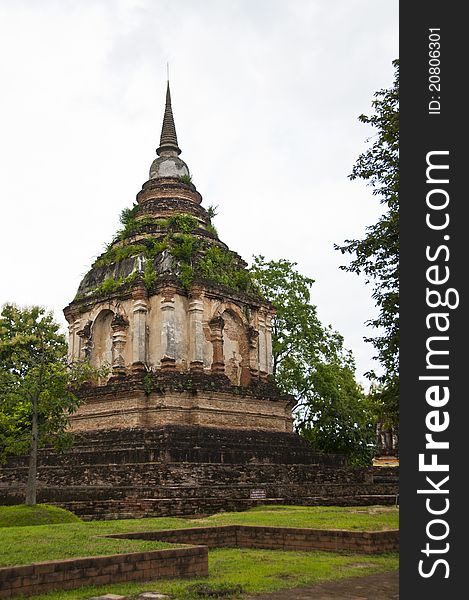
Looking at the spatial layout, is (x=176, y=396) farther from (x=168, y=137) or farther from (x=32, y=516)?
(x=168, y=137)

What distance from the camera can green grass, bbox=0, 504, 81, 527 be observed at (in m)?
15.4

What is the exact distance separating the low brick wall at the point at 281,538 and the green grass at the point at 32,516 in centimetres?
438

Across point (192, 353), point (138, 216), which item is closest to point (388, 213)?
point (192, 353)

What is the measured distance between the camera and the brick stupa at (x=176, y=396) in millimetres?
20531

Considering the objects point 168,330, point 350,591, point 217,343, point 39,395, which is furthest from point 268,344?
point 350,591

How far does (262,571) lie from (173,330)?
1526 cm

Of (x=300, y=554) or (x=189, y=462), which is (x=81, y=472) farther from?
(x=300, y=554)

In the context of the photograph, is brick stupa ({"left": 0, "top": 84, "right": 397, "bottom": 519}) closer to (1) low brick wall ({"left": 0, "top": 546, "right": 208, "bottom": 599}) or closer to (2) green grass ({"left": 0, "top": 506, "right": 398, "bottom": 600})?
(2) green grass ({"left": 0, "top": 506, "right": 398, "bottom": 600})

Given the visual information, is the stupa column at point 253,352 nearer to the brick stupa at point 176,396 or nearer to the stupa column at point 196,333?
the brick stupa at point 176,396

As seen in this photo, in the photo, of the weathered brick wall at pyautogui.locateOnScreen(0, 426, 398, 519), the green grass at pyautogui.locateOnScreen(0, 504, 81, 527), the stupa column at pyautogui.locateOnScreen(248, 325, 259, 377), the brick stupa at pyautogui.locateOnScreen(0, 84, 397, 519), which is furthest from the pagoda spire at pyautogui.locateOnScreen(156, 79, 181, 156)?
the green grass at pyautogui.locateOnScreen(0, 504, 81, 527)

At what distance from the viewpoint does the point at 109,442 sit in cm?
2281

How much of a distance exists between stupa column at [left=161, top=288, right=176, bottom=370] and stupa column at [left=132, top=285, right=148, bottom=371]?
829mm

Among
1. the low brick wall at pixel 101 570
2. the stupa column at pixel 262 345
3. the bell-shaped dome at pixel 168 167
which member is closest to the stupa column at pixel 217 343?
the stupa column at pixel 262 345

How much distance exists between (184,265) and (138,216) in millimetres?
4875
